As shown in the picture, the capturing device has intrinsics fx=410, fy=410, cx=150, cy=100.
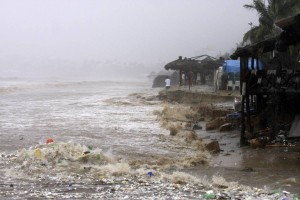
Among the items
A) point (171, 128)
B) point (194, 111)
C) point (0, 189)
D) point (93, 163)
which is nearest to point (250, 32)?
point (194, 111)

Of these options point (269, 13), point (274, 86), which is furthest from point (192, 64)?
point (274, 86)

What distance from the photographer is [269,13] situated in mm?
31062

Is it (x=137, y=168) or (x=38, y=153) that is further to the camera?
(x=38, y=153)

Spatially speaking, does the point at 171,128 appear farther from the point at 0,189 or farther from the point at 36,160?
the point at 0,189

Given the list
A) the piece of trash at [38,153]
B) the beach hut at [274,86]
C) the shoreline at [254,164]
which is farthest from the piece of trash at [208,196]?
the beach hut at [274,86]

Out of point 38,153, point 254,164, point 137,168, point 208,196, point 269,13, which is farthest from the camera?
point 269,13

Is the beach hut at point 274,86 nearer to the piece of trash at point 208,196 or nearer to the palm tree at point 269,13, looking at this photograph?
the piece of trash at point 208,196

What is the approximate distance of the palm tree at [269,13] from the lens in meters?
30.2

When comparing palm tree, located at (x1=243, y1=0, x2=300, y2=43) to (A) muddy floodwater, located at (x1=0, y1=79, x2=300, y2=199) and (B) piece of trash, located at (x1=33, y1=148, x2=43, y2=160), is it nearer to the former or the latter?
(A) muddy floodwater, located at (x1=0, y1=79, x2=300, y2=199)

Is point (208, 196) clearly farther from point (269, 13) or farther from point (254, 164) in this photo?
point (269, 13)

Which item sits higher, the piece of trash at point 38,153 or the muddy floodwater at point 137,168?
the piece of trash at point 38,153

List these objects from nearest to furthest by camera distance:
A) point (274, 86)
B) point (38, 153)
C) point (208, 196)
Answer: point (208, 196) → point (38, 153) → point (274, 86)

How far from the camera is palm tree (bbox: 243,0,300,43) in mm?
30172

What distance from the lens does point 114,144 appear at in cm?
1448
